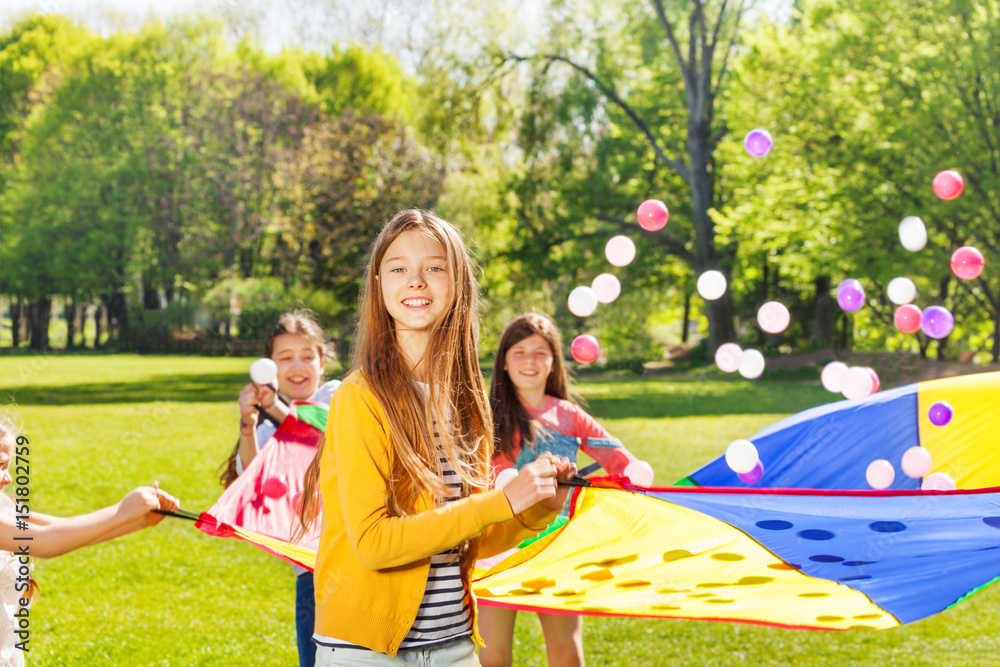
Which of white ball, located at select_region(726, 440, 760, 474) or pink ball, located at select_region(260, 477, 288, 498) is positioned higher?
white ball, located at select_region(726, 440, 760, 474)

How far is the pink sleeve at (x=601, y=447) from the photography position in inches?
142

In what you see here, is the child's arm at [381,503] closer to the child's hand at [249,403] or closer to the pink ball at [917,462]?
the child's hand at [249,403]

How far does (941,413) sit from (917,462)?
25 cm

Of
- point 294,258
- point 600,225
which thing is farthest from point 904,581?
point 294,258

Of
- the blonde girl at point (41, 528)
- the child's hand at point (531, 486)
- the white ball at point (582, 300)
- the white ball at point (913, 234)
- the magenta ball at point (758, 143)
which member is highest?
the magenta ball at point (758, 143)

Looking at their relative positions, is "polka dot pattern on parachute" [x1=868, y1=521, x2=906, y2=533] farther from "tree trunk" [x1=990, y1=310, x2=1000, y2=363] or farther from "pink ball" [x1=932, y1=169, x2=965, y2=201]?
"tree trunk" [x1=990, y1=310, x2=1000, y2=363]

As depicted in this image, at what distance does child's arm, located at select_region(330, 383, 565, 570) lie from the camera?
169 centimetres

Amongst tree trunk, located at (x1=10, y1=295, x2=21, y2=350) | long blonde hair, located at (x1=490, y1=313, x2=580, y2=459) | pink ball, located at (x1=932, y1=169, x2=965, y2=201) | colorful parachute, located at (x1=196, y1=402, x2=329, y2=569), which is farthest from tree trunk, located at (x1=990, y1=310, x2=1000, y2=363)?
tree trunk, located at (x1=10, y1=295, x2=21, y2=350)

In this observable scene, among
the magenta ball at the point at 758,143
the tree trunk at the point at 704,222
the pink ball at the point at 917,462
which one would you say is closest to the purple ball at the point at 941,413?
the pink ball at the point at 917,462

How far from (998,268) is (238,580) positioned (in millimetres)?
15272

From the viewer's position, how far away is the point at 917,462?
3867 millimetres

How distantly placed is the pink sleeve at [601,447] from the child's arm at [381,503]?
1859mm

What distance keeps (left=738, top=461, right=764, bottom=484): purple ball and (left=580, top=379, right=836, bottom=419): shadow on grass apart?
409 inches

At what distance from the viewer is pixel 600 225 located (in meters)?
24.8
